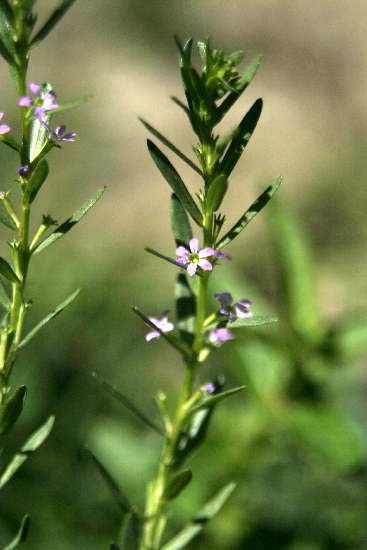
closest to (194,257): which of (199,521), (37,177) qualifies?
(37,177)

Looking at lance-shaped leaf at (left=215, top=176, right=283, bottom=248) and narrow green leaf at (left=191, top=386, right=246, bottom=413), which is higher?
lance-shaped leaf at (left=215, top=176, right=283, bottom=248)

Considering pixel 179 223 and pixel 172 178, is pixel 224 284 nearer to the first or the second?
pixel 179 223

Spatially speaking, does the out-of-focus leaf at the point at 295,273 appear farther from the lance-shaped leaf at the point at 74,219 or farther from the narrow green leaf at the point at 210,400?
the lance-shaped leaf at the point at 74,219

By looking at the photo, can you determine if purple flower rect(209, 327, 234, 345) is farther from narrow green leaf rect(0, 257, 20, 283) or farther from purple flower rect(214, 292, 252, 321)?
narrow green leaf rect(0, 257, 20, 283)

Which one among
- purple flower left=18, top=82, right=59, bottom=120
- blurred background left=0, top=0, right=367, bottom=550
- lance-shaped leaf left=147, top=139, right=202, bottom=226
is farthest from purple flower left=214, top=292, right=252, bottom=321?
blurred background left=0, top=0, right=367, bottom=550

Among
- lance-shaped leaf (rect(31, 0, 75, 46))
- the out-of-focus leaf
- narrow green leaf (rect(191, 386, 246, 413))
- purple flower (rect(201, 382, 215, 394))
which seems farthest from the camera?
the out-of-focus leaf

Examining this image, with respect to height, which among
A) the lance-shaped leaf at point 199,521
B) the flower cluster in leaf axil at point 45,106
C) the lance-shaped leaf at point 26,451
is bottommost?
the lance-shaped leaf at point 199,521

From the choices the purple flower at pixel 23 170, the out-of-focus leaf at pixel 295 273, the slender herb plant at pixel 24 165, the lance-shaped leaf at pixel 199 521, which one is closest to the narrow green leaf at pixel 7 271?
the slender herb plant at pixel 24 165
